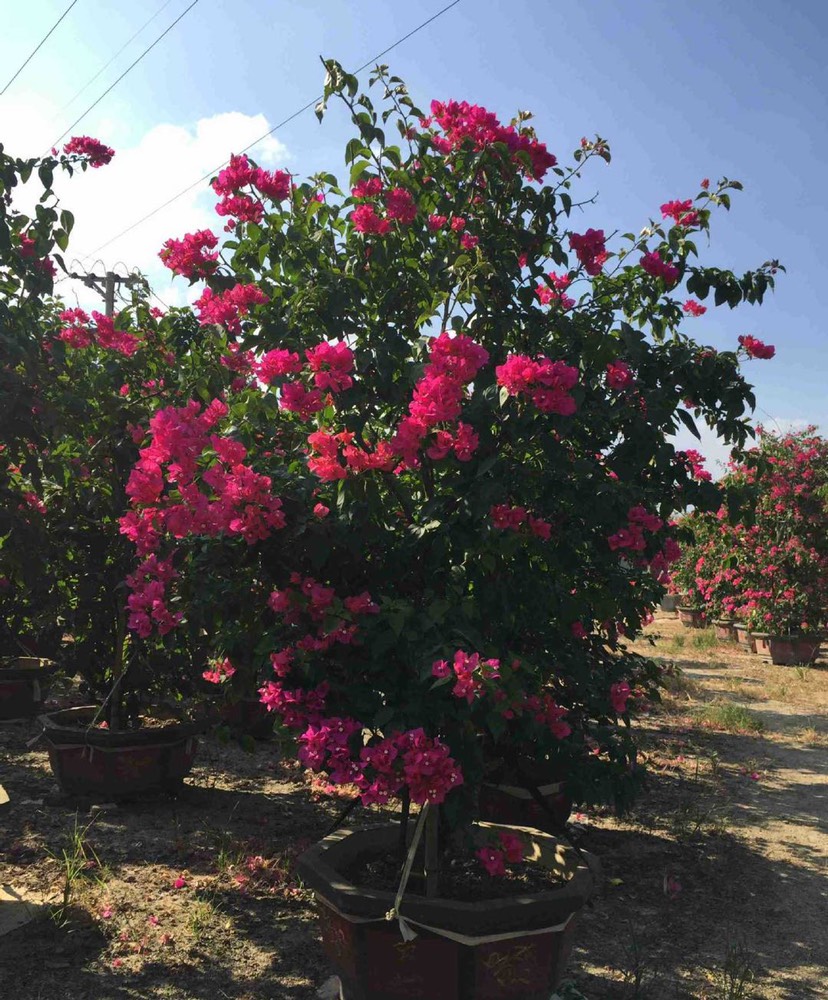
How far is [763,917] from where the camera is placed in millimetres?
3498

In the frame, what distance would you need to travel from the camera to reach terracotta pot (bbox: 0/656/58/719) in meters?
6.39

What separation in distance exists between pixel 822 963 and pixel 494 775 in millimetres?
1463

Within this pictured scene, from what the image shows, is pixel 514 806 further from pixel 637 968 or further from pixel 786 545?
pixel 786 545

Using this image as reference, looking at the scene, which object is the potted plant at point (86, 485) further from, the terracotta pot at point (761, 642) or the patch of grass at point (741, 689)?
the terracotta pot at point (761, 642)

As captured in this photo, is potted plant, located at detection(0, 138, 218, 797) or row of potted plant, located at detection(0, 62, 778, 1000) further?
potted plant, located at detection(0, 138, 218, 797)

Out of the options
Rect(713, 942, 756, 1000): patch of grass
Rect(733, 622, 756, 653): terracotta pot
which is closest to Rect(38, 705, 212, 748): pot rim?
Rect(713, 942, 756, 1000): patch of grass

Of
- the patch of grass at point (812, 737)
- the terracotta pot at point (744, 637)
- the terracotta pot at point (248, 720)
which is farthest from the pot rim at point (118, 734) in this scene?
the terracotta pot at point (744, 637)

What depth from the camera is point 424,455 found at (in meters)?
2.51

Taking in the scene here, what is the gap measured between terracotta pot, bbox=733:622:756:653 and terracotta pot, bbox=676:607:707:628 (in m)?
1.44

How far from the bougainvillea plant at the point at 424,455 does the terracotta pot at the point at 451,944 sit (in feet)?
0.91

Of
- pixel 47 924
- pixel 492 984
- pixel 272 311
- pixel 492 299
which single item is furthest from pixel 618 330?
pixel 47 924

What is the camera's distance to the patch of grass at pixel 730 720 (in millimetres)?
7059

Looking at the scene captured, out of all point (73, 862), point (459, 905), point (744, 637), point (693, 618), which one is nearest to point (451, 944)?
point (459, 905)

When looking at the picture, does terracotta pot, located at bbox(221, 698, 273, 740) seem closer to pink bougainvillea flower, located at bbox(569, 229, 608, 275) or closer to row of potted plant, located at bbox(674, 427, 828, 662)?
pink bougainvillea flower, located at bbox(569, 229, 608, 275)
